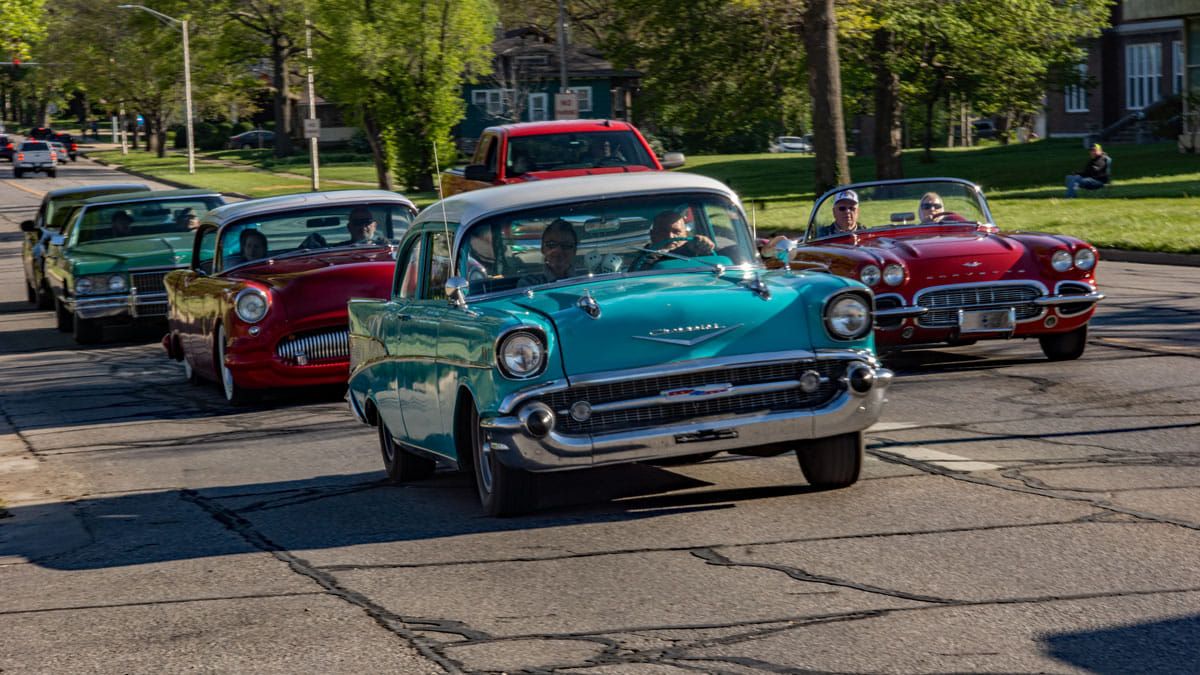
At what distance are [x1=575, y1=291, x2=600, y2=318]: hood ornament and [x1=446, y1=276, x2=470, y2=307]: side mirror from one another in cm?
77

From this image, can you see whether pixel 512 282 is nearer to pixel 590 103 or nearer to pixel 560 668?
pixel 560 668

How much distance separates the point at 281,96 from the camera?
278 feet

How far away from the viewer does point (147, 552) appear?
317 inches

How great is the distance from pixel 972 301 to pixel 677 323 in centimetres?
562

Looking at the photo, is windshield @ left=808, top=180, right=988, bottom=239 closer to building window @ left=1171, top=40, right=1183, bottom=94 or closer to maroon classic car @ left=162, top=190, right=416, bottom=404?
maroon classic car @ left=162, top=190, right=416, bottom=404

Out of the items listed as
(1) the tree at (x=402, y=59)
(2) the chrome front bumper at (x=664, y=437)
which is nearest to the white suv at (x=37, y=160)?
(1) the tree at (x=402, y=59)

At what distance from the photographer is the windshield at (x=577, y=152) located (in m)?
20.8

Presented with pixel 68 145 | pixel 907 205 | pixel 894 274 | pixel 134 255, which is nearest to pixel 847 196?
pixel 907 205

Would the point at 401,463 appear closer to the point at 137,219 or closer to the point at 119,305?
the point at 119,305

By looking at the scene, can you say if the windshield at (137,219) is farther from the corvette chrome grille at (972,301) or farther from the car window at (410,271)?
the car window at (410,271)

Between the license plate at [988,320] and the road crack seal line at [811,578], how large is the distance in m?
6.00

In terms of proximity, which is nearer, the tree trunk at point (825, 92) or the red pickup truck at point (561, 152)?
the red pickup truck at point (561, 152)

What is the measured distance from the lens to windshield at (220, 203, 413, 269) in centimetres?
1461

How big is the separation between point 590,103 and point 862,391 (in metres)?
82.8
